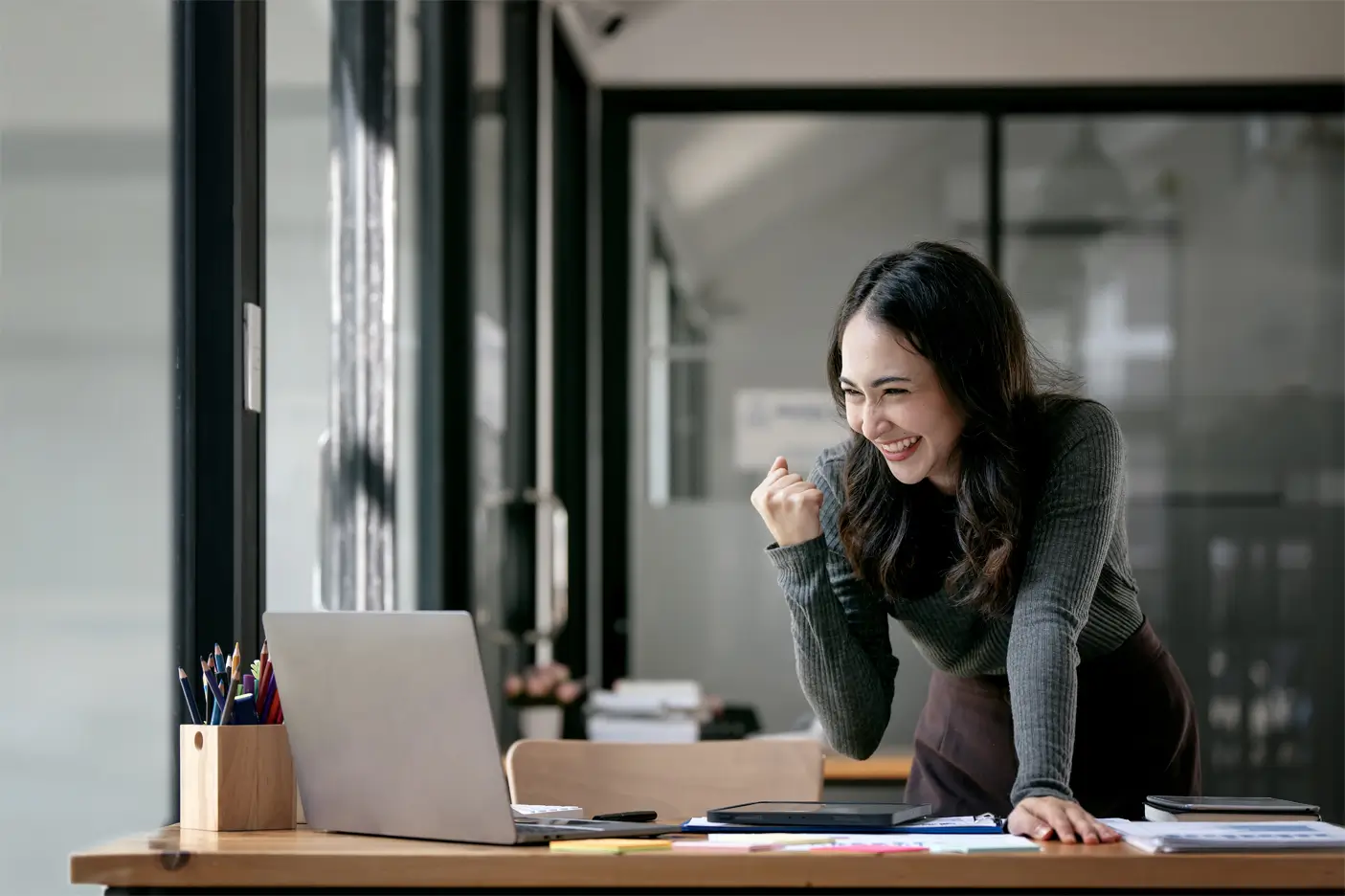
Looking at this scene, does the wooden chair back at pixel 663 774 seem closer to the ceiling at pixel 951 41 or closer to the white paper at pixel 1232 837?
the white paper at pixel 1232 837

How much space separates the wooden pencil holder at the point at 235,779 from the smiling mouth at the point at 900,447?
76 centimetres

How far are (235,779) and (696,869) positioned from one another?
0.57 metres

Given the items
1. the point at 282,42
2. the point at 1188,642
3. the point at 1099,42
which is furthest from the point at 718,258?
the point at 282,42

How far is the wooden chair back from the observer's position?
203 centimetres

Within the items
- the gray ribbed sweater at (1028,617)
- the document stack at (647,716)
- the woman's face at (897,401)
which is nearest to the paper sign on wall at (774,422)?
the document stack at (647,716)

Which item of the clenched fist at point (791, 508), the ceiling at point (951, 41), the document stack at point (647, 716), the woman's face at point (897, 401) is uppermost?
the ceiling at point (951, 41)

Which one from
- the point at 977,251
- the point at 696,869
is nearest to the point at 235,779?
the point at 696,869

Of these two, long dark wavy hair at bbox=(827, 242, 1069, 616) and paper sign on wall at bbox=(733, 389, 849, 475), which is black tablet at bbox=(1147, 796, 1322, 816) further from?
paper sign on wall at bbox=(733, 389, 849, 475)


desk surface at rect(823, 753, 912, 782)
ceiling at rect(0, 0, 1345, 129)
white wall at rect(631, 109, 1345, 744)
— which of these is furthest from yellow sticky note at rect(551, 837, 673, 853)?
white wall at rect(631, 109, 1345, 744)

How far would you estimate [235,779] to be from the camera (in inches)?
64.4

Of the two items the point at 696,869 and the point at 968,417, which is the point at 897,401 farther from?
the point at 696,869

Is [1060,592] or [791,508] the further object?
[791,508]

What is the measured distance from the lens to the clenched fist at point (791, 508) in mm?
1834

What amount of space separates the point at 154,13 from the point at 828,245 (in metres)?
3.23
